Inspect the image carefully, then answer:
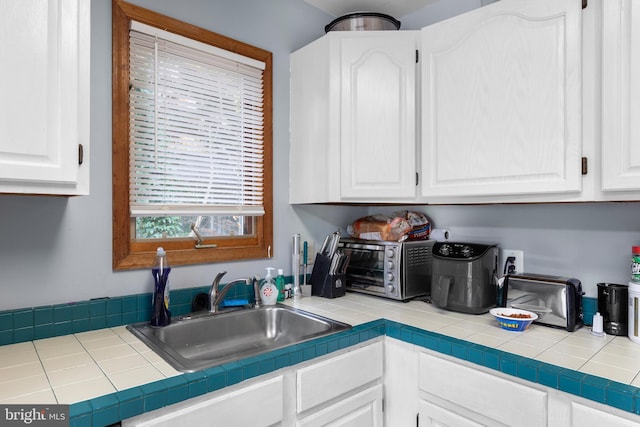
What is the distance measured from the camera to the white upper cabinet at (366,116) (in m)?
1.77

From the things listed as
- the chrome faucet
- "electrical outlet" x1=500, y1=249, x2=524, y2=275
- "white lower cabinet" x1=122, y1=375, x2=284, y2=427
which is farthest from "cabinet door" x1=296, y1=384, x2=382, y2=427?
"electrical outlet" x1=500, y1=249, x2=524, y2=275

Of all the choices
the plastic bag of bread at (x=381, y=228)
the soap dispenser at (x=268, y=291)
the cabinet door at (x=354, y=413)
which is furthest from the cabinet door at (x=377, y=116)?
the cabinet door at (x=354, y=413)

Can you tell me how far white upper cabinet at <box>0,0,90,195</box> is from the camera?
0.98m

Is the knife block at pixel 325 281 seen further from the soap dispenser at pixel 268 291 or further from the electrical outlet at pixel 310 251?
the soap dispenser at pixel 268 291

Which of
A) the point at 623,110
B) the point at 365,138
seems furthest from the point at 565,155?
the point at 365,138

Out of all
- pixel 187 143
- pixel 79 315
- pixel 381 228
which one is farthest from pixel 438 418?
pixel 187 143

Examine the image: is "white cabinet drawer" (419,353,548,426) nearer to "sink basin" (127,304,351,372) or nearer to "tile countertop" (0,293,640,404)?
"tile countertop" (0,293,640,404)

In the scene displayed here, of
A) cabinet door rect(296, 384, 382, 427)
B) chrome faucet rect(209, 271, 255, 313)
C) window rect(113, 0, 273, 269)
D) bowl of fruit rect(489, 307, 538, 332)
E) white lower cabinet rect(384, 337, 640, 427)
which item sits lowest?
cabinet door rect(296, 384, 382, 427)

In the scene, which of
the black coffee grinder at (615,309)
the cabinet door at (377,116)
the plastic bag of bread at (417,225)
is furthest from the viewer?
the plastic bag of bread at (417,225)

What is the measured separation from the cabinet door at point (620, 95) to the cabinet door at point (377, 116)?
28.2 inches

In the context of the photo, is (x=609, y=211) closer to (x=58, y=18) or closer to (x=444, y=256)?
(x=444, y=256)

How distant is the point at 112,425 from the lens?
92 centimetres

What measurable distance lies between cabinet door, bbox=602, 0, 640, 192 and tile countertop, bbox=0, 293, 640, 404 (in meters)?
0.53

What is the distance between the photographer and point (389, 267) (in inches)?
74.6
